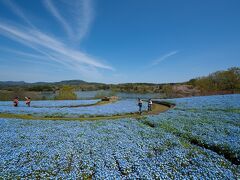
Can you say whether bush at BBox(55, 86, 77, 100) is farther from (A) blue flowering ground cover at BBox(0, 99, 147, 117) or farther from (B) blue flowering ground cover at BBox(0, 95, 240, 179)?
(B) blue flowering ground cover at BBox(0, 95, 240, 179)

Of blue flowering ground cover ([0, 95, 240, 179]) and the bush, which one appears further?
the bush

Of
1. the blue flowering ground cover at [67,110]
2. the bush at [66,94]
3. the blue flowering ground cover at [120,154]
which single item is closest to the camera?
the blue flowering ground cover at [120,154]

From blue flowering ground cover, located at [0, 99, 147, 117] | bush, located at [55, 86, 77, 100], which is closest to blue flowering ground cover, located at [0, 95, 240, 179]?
blue flowering ground cover, located at [0, 99, 147, 117]

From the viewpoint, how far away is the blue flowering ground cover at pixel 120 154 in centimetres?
849

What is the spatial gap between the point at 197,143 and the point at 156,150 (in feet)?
11.0

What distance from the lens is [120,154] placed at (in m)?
10.3

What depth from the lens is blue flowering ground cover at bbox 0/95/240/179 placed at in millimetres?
8492

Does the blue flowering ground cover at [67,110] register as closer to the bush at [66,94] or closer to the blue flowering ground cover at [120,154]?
the blue flowering ground cover at [120,154]

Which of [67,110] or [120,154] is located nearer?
[120,154]

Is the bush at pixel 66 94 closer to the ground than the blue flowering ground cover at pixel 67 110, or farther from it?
farther from it

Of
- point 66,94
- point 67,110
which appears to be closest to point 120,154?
point 67,110

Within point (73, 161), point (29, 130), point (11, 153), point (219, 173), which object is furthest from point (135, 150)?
point (29, 130)

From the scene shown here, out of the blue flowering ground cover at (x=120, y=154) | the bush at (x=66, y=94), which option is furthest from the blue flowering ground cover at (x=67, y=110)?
the bush at (x=66, y=94)

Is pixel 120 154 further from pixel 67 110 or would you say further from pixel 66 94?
pixel 66 94
